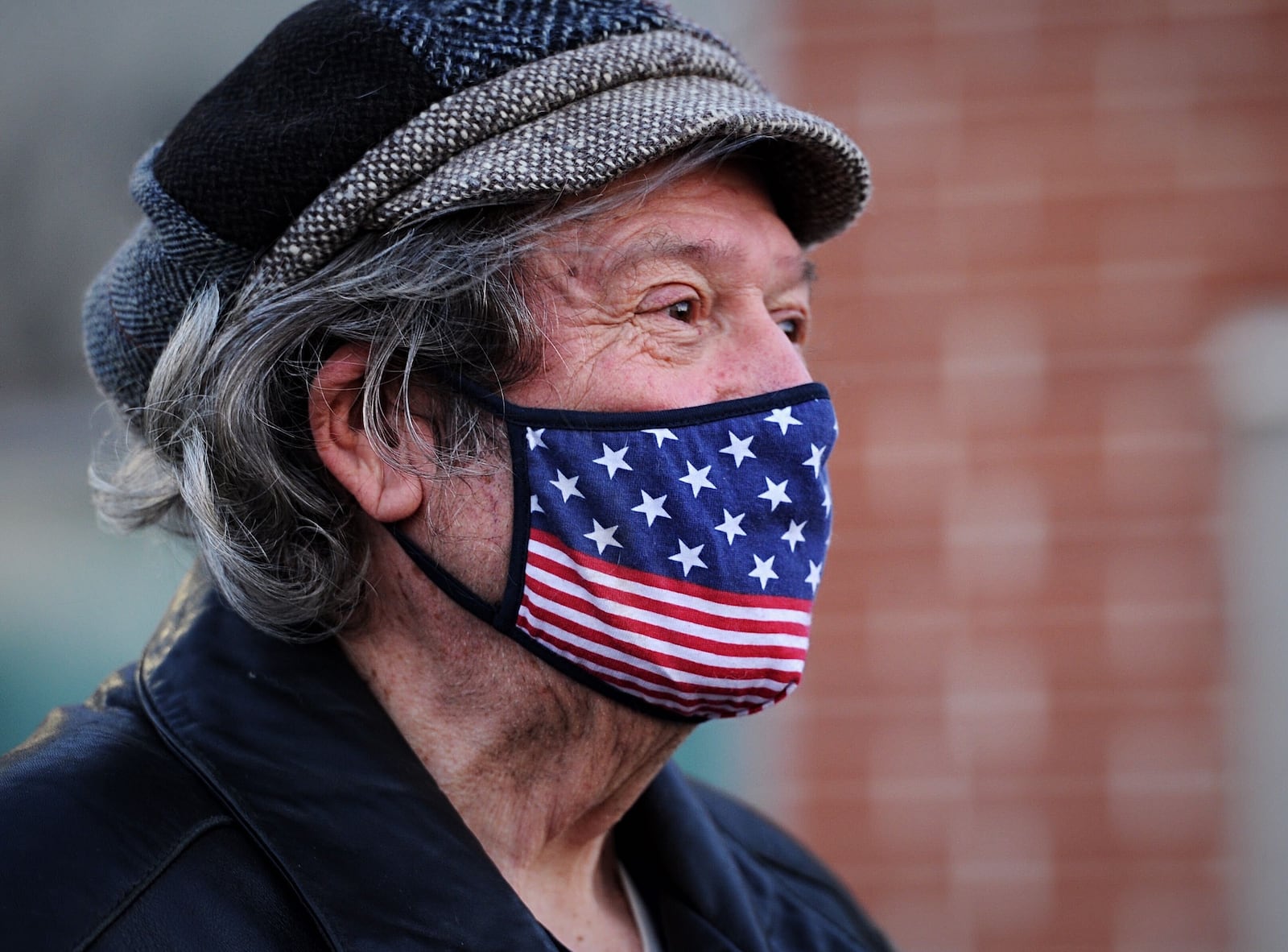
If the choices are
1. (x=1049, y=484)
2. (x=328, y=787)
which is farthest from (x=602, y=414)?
(x=1049, y=484)

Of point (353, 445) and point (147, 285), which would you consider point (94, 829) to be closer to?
point (353, 445)

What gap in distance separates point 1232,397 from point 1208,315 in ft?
0.89

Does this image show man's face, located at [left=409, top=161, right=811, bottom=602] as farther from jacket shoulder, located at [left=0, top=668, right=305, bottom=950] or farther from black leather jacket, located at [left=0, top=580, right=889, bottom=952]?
jacket shoulder, located at [left=0, top=668, right=305, bottom=950]

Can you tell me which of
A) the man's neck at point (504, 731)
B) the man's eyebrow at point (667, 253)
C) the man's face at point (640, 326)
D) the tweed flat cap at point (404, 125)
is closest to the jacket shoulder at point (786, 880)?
the man's neck at point (504, 731)

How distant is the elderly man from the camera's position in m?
1.61

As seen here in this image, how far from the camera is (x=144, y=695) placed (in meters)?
1.68

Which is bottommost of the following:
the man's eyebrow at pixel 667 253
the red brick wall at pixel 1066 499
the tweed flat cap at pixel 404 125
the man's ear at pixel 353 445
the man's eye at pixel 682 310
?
the red brick wall at pixel 1066 499

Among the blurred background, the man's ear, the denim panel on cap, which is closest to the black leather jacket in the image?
the man's ear

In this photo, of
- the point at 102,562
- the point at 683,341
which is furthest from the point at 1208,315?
the point at 102,562

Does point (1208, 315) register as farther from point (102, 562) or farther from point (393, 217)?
point (102, 562)

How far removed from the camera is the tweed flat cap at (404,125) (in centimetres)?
164

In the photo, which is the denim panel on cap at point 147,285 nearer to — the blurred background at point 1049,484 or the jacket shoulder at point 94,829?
the jacket shoulder at point 94,829

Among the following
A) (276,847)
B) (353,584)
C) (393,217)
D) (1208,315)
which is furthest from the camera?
(1208,315)

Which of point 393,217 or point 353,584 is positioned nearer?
point 393,217
